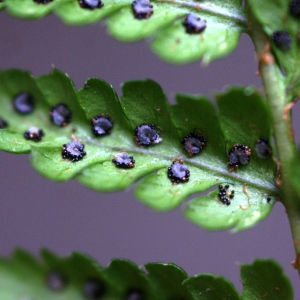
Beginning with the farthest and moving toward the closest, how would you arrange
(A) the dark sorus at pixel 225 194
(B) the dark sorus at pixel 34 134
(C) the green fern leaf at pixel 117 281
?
(B) the dark sorus at pixel 34 134
(A) the dark sorus at pixel 225 194
(C) the green fern leaf at pixel 117 281

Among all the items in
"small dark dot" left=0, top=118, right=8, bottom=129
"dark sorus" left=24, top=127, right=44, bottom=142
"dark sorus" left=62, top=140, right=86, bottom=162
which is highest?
"small dark dot" left=0, top=118, right=8, bottom=129

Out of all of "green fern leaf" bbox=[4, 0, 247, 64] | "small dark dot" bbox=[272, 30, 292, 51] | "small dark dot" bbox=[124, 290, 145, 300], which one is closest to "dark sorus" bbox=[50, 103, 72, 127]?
"green fern leaf" bbox=[4, 0, 247, 64]

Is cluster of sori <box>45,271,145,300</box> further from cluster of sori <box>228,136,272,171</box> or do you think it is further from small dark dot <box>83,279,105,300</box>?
cluster of sori <box>228,136,272,171</box>

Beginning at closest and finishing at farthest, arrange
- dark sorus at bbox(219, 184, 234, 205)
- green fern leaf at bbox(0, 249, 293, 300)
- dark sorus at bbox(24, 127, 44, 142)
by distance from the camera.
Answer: green fern leaf at bbox(0, 249, 293, 300), dark sorus at bbox(219, 184, 234, 205), dark sorus at bbox(24, 127, 44, 142)

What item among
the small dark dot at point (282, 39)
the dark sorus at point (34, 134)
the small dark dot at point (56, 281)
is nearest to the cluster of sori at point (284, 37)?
the small dark dot at point (282, 39)

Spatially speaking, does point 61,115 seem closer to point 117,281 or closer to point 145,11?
point 145,11

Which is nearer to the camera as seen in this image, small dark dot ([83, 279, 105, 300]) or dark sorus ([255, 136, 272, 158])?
dark sorus ([255, 136, 272, 158])

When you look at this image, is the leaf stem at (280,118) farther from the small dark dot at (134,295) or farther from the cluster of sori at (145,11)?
the small dark dot at (134,295)
